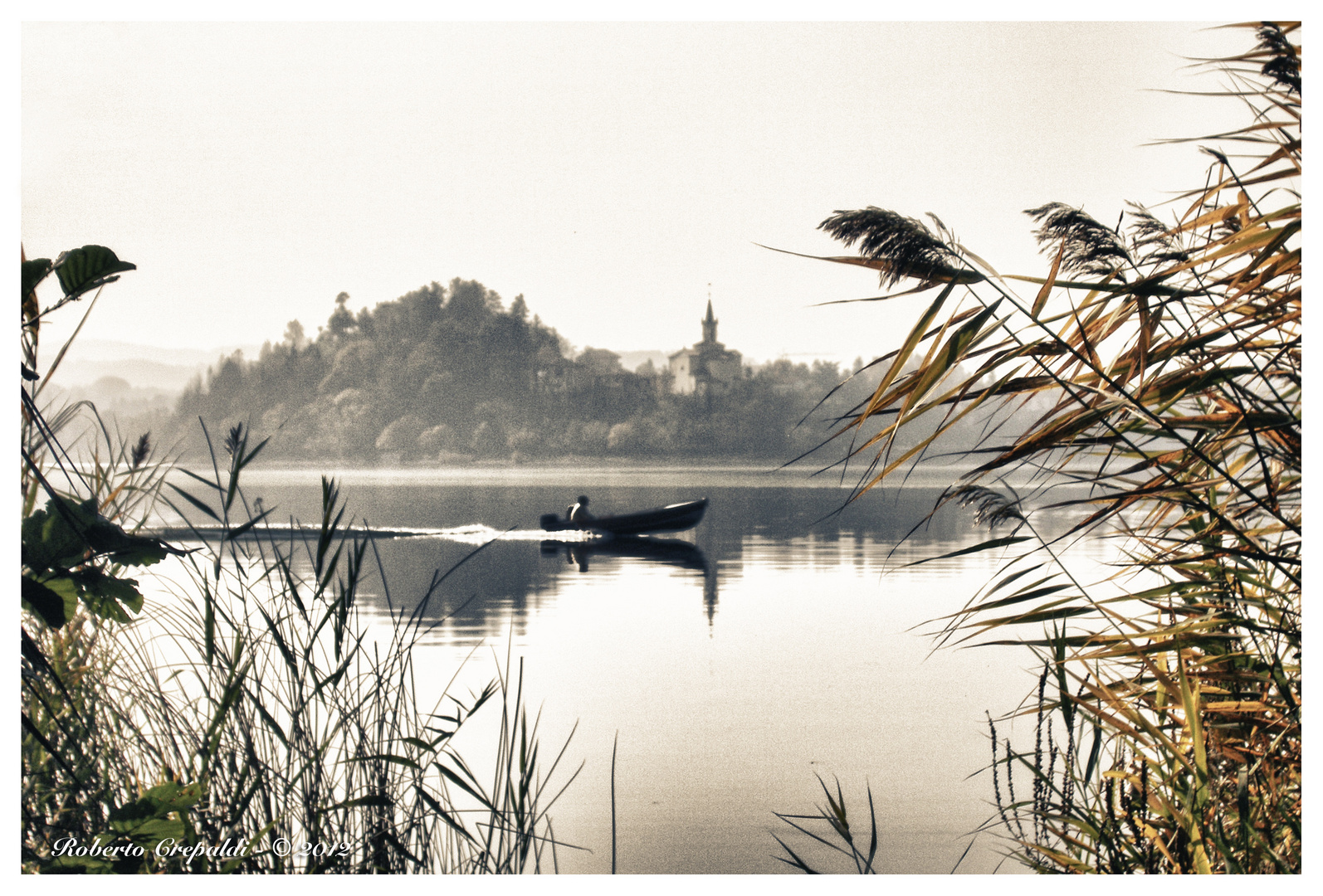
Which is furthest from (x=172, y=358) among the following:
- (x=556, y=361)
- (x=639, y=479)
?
(x=639, y=479)

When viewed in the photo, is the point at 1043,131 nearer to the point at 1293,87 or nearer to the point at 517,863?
the point at 1293,87

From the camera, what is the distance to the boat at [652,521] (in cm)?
1268

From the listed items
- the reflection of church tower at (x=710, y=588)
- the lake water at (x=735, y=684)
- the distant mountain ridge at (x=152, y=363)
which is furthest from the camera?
the reflection of church tower at (x=710, y=588)

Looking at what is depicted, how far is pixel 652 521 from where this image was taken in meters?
12.7

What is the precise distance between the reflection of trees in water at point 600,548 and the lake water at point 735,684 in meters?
0.07

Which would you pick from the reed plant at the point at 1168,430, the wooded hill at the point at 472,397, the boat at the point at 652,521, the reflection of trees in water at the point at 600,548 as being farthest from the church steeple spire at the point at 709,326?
the boat at the point at 652,521

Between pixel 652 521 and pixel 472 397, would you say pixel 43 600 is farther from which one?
pixel 472 397

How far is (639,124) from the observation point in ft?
10.1

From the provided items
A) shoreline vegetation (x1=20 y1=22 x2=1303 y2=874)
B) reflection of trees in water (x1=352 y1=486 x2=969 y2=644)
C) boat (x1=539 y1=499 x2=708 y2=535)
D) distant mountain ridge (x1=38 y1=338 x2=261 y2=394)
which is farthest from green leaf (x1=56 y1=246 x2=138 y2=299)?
boat (x1=539 y1=499 x2=708 y2=535)

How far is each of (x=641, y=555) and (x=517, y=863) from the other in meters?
10.5

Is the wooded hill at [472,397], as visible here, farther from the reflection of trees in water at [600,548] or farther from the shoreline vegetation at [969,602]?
the shoreline vegetation at [969,602]

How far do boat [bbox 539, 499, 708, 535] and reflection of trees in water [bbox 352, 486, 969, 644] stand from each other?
300mm

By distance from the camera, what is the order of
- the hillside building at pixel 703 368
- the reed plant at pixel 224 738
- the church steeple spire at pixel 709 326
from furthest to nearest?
1. the hillside building at pixel 703 368
2. the church steeple spire at pixel 709 326
3. the reed plant at pixel 224 738
